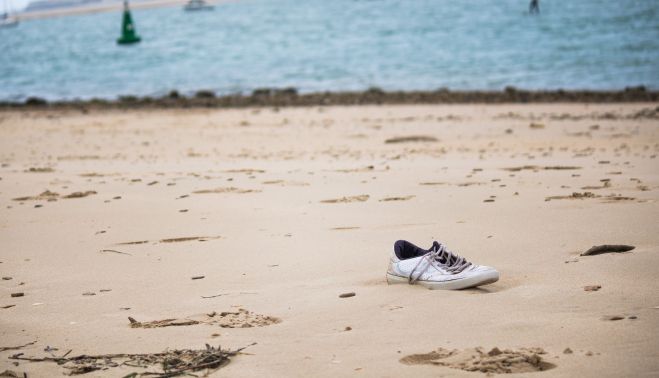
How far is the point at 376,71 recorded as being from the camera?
2469 cm

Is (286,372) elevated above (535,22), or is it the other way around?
(535,22)

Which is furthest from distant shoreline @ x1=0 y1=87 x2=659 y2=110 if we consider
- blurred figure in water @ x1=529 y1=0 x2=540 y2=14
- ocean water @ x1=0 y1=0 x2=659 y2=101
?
blurred figure in water @ x1=529 y1=0 x2=540 y2=14

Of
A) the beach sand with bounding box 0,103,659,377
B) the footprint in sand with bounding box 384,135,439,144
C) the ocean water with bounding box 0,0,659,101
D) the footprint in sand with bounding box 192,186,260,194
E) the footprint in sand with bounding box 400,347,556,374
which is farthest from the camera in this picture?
the ocean water with bounding box 0,0,659,101

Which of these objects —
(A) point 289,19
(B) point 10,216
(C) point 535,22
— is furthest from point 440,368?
(A) point 289,19

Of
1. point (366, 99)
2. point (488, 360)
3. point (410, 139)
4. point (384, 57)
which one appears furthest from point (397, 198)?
point (384, 57)

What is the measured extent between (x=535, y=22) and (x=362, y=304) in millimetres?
38608

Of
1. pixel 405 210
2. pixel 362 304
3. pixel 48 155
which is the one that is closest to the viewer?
pixel 362 304

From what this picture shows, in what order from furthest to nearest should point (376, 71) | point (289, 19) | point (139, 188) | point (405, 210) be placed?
point (289, 19) < point (376, 71) < point (139, 188) < point (405, 210)

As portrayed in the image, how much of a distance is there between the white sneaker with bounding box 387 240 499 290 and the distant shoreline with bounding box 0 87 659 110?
12.2 m

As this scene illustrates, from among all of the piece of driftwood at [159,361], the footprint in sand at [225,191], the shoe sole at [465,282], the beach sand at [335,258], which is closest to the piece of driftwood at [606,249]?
the beach sand at [335,258]

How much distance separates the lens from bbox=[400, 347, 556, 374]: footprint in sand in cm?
263

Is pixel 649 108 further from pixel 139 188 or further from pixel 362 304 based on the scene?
pixel 362 304

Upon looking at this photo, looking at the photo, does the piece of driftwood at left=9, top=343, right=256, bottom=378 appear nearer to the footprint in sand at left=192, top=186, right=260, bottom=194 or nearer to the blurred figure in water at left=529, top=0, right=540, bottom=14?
the footprint in sand at left=192, top=186, right=260, bottom=194

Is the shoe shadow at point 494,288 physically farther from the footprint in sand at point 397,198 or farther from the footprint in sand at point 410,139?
the footprint in sand at point 410,139
